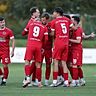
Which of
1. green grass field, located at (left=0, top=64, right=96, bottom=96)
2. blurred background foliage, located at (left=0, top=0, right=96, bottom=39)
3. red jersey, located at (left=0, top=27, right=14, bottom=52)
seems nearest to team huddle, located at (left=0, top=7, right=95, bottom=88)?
red jersey, located at (left=0, top=27, right=14, bottom=52)

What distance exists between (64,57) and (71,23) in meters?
0.98

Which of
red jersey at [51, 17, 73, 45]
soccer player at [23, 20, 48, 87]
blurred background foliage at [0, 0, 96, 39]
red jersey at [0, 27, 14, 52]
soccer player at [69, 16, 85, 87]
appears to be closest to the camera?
soccer player at [23, 20, 48, 87]

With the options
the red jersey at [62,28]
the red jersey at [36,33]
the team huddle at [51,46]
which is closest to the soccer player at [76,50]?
the team huddle at [51,46]

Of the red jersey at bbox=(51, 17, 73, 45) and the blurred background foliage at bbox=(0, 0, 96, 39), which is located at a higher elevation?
the blurred background foliage at bbox=(0, 0, 96, 39)

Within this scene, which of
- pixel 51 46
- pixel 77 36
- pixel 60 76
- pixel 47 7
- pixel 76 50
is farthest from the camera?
pixel 47 7

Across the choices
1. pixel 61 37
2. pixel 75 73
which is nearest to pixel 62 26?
pixel 61 37

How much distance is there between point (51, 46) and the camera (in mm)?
17797

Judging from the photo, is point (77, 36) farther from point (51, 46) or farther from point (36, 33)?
point (36, 33)

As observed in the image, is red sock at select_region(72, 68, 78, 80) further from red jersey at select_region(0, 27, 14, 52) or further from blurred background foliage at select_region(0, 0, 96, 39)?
blurred background foliage at select_region(0, 0, 96, 39)

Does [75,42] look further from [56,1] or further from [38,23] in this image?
[56,1]

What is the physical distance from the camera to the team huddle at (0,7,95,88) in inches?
665

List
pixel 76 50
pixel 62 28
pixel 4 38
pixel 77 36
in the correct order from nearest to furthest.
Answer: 1. pixel 62 28
2. pixel 77 36
3. pixel 76 50
4. pixel 4 38

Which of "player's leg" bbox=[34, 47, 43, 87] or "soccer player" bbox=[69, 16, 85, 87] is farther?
"soccer player" bbox=[69, 16, 85, 87]

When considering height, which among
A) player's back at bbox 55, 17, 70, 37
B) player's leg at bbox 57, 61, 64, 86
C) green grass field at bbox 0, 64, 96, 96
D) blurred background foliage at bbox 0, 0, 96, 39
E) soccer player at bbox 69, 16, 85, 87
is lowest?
green grass field at bbox 0, 64, 96, 96
